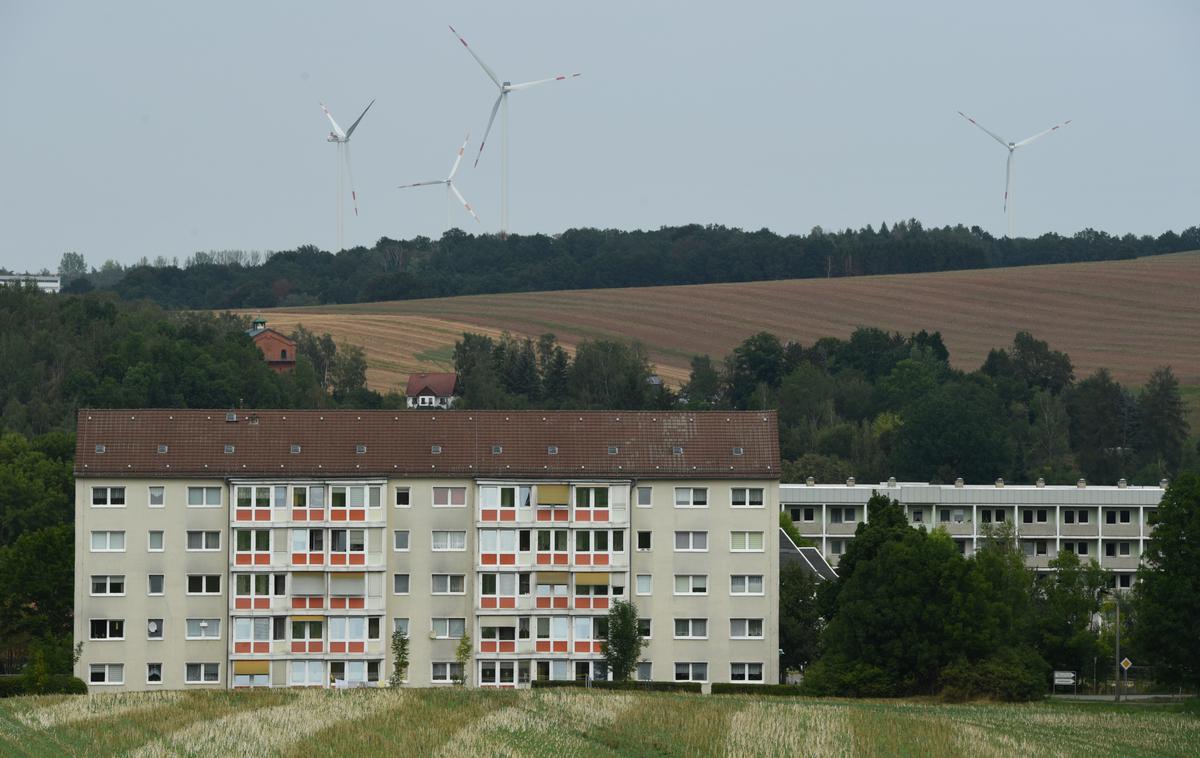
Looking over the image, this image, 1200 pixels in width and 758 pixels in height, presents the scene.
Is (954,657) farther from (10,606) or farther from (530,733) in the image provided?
(10,606)

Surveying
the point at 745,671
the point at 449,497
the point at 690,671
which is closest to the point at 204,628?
the point at 449,497

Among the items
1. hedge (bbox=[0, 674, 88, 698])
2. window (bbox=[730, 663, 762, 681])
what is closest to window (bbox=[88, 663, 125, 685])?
hedge (bbox=[0, 674, 88, 698])

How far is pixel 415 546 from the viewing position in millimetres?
98312

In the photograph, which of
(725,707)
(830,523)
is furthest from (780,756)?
(830,523)

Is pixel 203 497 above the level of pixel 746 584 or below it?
above

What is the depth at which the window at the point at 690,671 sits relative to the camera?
97.1 m

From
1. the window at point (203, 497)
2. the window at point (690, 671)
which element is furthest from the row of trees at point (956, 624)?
the window at point (203, 497)

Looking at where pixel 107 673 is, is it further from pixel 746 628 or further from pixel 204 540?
pixel 746 628

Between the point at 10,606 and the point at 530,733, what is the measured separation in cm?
4930

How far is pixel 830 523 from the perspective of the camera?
16138 centimetres

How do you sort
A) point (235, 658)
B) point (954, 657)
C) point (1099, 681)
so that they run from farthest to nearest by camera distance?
point (1099, 681) < point (235, 658) < point (954, 657)

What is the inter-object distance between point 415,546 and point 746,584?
576 inches

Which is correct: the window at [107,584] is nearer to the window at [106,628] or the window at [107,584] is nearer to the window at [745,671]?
the window at [106,628]

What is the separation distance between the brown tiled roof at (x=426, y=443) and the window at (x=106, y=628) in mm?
6328
